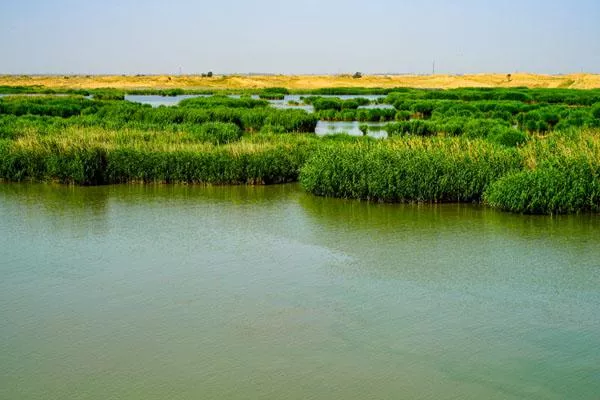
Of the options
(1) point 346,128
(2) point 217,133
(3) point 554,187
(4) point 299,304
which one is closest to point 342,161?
(3) point 554,187

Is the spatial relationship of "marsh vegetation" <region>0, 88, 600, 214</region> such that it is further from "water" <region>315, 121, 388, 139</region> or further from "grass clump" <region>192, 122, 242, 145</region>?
"water" <region>315, 121, 388, 139</region>

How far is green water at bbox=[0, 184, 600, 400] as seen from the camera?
758 cm

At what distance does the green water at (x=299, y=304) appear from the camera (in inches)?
299

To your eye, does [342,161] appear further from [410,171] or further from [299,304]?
[299,304]

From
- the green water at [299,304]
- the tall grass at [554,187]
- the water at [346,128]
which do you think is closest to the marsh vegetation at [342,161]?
the tall grass at [554,187]

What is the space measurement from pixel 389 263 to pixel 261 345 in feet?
12.1

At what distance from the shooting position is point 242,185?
18812 millimetres

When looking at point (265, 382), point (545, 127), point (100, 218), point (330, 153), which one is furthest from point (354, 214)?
point (545, 127)

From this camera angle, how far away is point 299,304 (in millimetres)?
9820

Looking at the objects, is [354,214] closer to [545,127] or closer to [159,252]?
[159,252]

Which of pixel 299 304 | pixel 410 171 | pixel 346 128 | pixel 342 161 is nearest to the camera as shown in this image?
pixel 299 304

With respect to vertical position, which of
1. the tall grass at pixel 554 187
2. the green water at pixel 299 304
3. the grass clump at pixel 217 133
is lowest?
the green water at pixel 299 304

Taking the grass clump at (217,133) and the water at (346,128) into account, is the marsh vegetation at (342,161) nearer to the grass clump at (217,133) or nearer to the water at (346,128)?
the grass clump at (217,133)

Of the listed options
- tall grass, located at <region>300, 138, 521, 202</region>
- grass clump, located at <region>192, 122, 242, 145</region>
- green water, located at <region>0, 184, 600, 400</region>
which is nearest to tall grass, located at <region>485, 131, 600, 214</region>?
green water, located at <region>0, 184, 600, 400</region>
